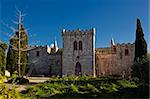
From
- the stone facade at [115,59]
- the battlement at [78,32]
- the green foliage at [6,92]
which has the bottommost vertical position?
the green foliage at [6,92]

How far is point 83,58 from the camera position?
39.9 metres

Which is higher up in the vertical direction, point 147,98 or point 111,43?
point 111,43

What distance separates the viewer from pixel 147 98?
669 inches

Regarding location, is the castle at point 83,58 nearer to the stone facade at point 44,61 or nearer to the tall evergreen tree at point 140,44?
the stone facade at point 44,61

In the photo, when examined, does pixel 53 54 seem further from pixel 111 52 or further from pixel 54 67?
pixel 111 52

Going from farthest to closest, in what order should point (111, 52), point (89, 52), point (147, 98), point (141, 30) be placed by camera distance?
point (111, 52)
point (89, 52)
point (141, 30)
point (147, 98)

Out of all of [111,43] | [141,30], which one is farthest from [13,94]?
[111,43]

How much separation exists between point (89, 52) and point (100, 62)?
11.2ft

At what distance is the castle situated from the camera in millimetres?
39875

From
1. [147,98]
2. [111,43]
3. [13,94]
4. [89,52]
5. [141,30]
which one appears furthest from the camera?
[111,43]

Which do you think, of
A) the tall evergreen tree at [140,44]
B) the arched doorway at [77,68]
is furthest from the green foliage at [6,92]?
the arched doorway at [77,68]

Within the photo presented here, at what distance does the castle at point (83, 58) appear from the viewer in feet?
131

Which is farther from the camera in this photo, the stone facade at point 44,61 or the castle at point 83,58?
the stone facade at point 44,61

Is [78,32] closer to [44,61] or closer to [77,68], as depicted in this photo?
[77,68]
